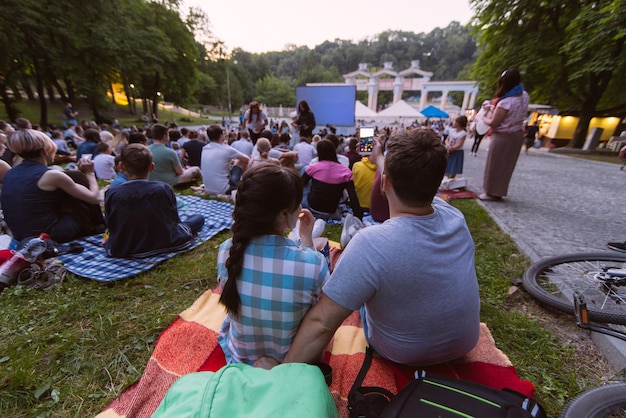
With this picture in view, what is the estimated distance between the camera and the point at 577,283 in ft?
7.98

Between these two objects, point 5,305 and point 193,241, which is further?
point 193,241

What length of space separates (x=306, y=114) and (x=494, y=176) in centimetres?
579

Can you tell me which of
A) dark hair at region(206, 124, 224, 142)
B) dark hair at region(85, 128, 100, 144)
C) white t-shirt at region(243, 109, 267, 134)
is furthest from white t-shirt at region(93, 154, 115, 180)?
white t-shirt at region(243, 109, 267, 134)

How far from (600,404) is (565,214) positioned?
13.4ft

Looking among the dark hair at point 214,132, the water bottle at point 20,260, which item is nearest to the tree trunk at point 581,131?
the dark hair at point 214,132

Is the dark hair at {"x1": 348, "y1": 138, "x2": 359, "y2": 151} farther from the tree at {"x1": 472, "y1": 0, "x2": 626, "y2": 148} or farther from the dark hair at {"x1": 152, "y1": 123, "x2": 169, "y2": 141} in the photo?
the tree at {"x1": 472, "y1": 0, "x2": 626, "y2": 148}

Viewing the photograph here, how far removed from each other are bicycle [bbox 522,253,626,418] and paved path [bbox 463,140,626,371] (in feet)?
0.56

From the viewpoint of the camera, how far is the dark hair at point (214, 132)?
5.45m

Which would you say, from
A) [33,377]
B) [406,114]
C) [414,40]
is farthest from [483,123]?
[414,40]

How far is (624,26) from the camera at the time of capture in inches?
342

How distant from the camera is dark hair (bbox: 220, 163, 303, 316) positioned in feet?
4.59

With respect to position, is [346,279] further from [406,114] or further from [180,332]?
[406,114]

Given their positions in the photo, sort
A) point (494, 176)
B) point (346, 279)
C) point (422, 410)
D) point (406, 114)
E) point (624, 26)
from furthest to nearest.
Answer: point (406, 114) → point (624, 26) → point (494, 176) → point (346, 279) → point (422, 410)

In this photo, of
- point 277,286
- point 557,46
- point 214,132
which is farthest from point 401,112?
point 277,286
